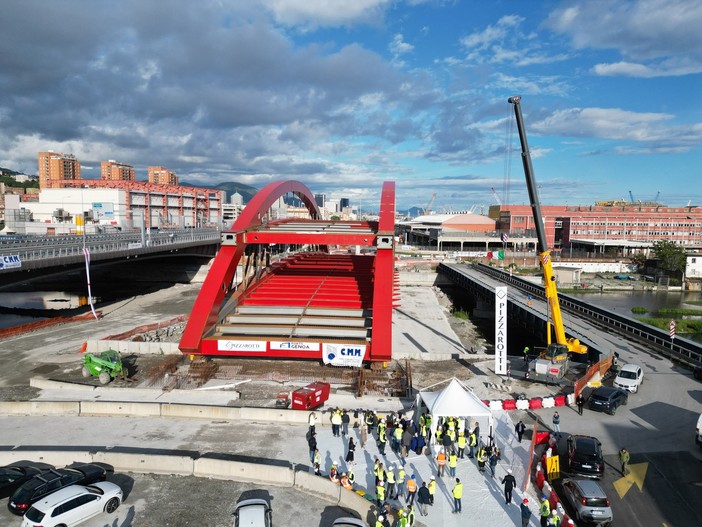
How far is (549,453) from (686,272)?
7475 centimetres

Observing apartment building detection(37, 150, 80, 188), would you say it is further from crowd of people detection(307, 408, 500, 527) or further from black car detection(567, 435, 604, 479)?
black car detection(567, 435, 604, 479)

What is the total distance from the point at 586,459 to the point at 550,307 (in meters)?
13.9

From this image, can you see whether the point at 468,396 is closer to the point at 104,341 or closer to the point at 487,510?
the point at 487,510

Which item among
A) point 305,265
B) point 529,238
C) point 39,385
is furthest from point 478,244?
point 39,385

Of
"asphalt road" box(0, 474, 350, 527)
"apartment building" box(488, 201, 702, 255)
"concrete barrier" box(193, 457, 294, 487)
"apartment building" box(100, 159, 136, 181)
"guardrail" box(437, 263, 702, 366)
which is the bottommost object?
"asphalt road" box(0, 474, 350, 527)

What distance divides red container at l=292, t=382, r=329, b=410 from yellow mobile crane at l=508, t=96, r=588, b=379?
36.9 ft

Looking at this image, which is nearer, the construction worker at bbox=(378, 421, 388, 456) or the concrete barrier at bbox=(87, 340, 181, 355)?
the construction worker at bbox=(378, 421, 388, 456)

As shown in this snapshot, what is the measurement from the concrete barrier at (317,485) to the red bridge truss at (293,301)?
38.4ft

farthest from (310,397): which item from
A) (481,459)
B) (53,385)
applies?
(53,385)

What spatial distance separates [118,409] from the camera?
20375mm

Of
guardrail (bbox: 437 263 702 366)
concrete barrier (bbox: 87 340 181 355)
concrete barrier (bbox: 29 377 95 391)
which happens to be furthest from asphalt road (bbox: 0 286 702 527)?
concrete barrier (bbox: 87 340 181 355)

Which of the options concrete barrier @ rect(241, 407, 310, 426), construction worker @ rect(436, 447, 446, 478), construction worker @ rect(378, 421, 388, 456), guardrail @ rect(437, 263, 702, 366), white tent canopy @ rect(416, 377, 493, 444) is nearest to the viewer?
construction worker @ rect(436, 447, 446, 478)

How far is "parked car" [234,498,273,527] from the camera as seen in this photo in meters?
11.9

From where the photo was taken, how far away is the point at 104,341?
3009 cm
